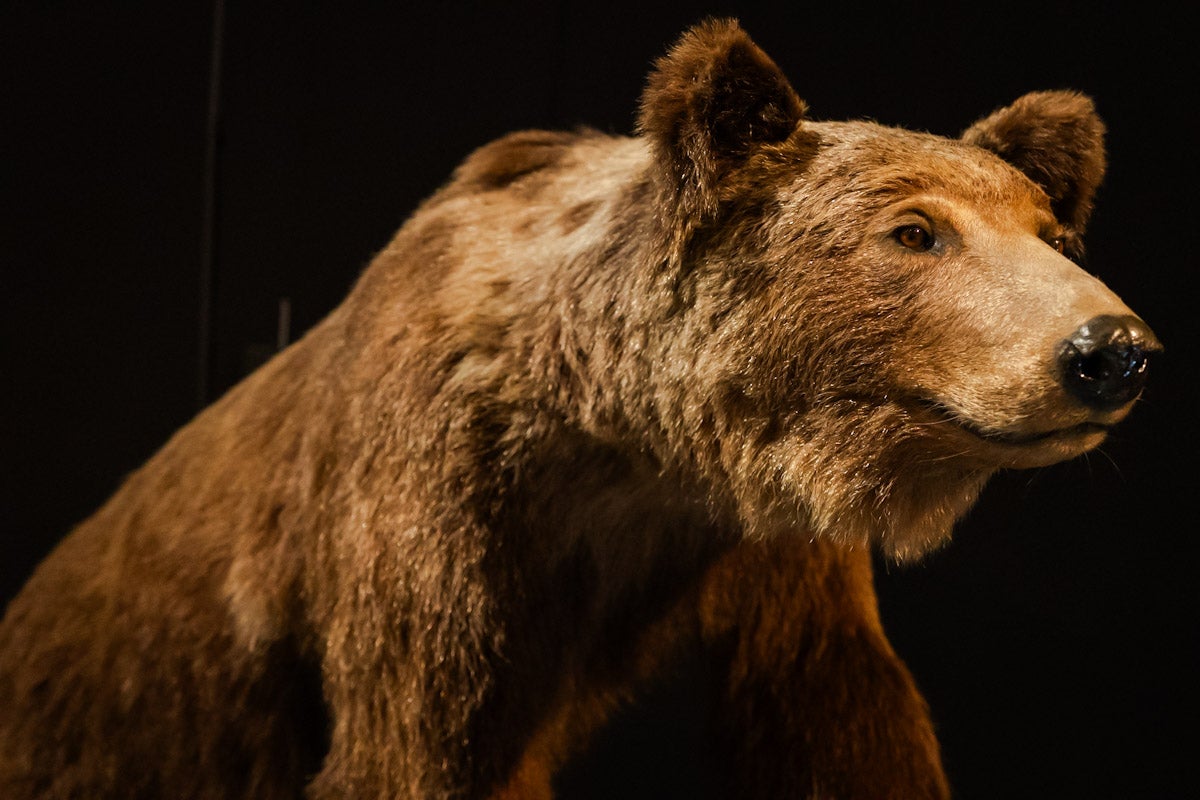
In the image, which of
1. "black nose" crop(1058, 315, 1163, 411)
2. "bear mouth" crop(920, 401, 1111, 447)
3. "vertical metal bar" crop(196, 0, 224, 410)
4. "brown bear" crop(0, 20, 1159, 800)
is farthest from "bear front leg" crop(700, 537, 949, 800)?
"vertical metal bar" crop(196, 0, 224, 410)

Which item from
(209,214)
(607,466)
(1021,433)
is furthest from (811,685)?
(209,214)

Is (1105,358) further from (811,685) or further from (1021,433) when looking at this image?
(811,685)

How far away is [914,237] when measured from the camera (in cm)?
122

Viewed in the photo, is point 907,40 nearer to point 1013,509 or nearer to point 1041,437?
point 1013,509

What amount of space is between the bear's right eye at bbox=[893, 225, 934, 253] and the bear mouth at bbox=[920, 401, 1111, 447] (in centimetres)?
18

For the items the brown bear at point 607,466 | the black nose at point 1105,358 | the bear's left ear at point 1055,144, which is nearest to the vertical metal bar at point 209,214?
the brown bear at point 607,466

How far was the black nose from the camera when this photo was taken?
1040mm

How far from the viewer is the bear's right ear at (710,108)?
1.26 meters

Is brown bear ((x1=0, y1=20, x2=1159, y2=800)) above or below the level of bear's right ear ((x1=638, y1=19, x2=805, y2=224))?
below

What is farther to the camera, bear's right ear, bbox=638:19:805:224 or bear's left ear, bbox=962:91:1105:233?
bear's left ear, bbox=962:91:1105:233

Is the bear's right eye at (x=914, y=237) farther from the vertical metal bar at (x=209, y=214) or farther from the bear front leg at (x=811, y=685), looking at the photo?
the vertical metal bar at (x=209, y=214)

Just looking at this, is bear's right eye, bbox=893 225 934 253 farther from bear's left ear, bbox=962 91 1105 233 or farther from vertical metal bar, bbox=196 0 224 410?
vertical metal bar, bbox=196 0 224 410

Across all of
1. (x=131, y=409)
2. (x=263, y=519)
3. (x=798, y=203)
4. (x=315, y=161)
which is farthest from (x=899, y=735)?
(x=131, y=409)

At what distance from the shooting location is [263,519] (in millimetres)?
1748
